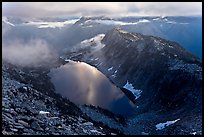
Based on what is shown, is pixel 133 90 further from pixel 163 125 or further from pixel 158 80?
pixel 163 125

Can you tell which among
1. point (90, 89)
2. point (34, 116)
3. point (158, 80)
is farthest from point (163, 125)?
point (90, 89)

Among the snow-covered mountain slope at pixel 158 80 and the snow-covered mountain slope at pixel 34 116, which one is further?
the snow-covered mountain slope at pixel 158 80

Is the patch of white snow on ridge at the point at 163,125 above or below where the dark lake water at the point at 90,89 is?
above

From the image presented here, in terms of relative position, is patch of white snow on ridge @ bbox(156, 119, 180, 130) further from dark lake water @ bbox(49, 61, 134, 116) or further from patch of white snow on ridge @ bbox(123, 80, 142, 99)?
patch of white snow on ridge @ bbox(123, 80, 142, 99)

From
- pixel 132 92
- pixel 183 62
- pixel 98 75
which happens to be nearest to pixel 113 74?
pixel 98 75

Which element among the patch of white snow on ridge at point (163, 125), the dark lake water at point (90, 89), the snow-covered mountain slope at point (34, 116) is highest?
the snow-covered mountain slope at point (34, 116)

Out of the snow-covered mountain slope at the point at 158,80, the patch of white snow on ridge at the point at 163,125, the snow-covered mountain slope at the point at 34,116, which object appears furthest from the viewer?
the snow-covered mountain slope at the point at 158,80

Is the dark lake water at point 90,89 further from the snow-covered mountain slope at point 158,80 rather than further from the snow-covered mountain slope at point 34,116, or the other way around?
the snow-covered mountain slope at point 34,116

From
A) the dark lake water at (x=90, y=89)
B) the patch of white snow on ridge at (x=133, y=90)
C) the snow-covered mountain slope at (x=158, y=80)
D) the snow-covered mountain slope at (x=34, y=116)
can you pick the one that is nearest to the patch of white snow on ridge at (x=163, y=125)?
the snow-covered mountain slope at (x=158, y=80)

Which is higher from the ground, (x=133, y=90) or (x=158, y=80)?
(x=158, y=80)

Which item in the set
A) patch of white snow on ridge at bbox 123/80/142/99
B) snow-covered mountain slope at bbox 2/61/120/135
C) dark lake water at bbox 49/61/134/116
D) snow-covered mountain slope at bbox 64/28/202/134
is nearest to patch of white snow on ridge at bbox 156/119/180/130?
snow-covered mountain slope at bbox 64/28/202/134
